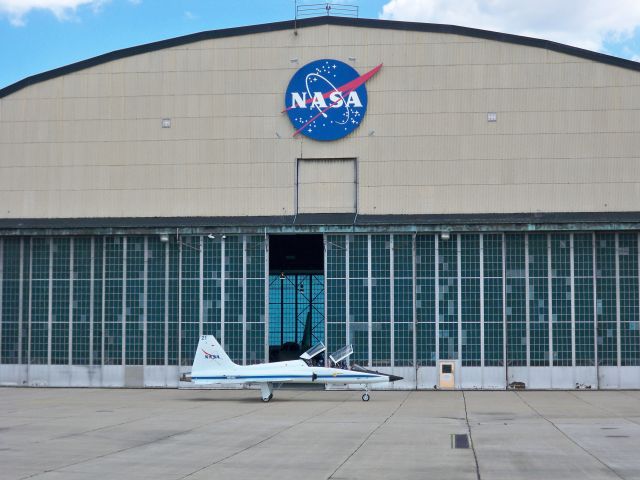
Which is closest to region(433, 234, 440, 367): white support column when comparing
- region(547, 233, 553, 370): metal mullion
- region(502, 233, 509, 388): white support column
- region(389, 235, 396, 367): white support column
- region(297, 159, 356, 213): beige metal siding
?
region(389, 235, 396, 367): white support column

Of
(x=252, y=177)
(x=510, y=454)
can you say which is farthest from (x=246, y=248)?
(x=510, y=454)

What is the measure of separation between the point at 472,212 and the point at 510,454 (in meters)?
27.5

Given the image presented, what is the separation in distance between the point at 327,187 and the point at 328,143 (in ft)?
7.97

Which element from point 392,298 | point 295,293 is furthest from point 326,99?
point 295,293

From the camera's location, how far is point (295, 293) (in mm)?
72250

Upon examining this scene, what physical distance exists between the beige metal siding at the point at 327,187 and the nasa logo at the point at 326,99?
1.63 m

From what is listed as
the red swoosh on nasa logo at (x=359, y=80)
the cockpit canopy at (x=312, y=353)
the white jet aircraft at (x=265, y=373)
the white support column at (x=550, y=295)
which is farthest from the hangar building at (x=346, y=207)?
the white jet aircraft at (x=265, y=373)

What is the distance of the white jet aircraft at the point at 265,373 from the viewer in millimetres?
42219

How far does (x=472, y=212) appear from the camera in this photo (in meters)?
50.4

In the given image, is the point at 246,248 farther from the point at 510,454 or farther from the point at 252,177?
the point at 510,454

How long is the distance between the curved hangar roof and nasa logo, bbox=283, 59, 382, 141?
7.88 ft

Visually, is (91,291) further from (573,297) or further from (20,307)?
(573,297)

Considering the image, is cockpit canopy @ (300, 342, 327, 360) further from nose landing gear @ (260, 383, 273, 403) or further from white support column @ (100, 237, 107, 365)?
white support column @ (100, 237, 107, 365)

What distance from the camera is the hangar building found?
161ft
